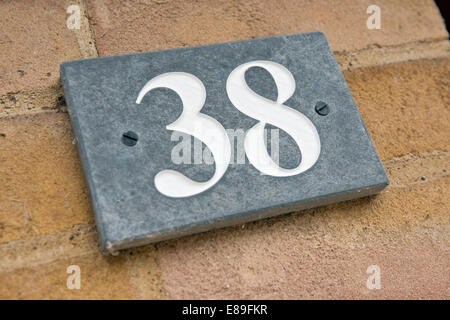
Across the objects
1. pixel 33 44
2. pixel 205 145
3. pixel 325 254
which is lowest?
pixel 325 254

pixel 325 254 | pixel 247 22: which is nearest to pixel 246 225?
pixel 325 254

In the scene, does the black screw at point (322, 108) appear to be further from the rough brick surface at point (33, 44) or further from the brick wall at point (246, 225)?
the rough brick surface at point (33, 44)

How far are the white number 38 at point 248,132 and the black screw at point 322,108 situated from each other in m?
0.02

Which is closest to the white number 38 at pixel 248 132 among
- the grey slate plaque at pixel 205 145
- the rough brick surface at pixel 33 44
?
the grey slate plaque at pixel 205 145

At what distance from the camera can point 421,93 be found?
71 cm

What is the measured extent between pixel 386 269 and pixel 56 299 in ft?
1.26

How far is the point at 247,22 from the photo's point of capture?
27.2 inches

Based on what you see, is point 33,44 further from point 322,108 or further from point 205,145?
point 322,108

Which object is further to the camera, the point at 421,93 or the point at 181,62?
the point at 421,93

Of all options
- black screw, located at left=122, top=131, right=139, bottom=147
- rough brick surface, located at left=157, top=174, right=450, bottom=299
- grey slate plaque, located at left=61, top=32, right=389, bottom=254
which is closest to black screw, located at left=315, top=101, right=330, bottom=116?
grey slate plaque, located at left=61, top=32, right=389, bottom=254

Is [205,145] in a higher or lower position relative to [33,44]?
lower

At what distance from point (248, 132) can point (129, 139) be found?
140mm

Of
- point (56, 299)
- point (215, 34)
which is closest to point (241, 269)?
Answer: point (56, 299)
